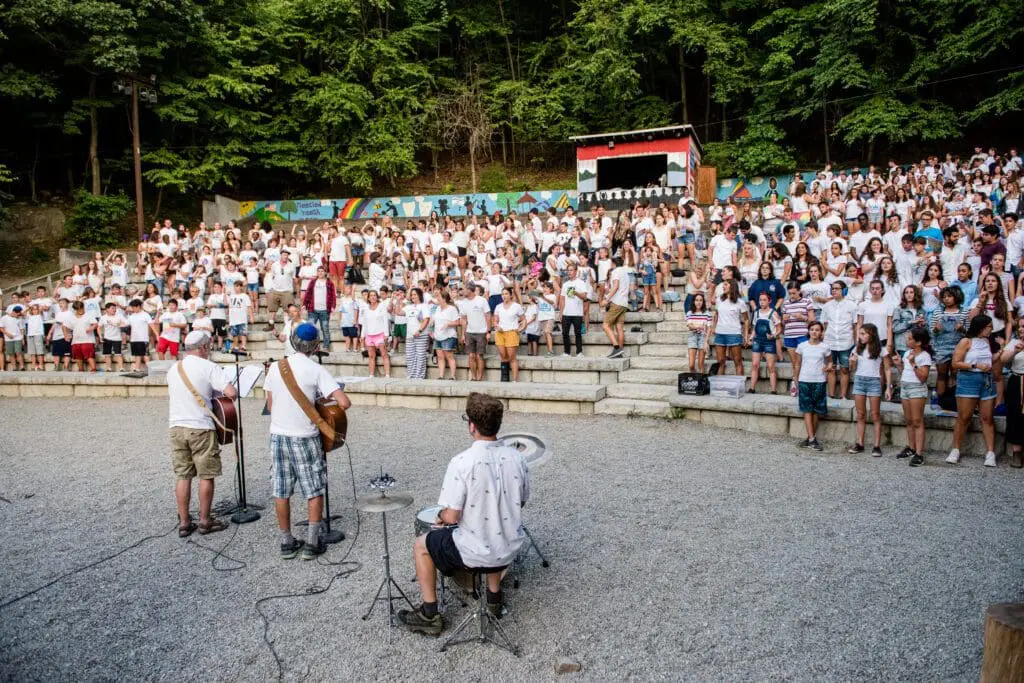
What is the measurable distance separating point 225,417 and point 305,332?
135 centimetres

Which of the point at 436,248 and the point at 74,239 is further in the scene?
the point at 74,239

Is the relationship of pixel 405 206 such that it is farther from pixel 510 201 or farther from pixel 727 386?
pixel 727 386

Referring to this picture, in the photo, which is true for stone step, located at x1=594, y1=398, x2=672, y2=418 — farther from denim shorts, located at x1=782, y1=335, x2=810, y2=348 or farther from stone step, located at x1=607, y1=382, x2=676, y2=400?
denim shorts, located at x1=782, y1=335, x2=810, y2=348

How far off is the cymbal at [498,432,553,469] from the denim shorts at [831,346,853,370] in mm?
5993

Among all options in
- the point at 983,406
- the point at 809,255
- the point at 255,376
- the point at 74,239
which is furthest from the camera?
the point at 74,239

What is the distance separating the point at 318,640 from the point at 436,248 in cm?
1378

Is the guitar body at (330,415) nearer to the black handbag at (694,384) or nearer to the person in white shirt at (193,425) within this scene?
the person in white shirt at (193,425)

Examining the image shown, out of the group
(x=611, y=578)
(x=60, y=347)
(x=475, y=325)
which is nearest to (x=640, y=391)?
(x=475, y=325)

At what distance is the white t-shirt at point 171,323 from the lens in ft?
46.5

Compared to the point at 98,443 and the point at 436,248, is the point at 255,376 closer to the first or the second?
the point at 98,443

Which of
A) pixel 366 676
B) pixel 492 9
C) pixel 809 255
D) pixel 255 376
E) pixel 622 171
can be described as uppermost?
pixel 492 9

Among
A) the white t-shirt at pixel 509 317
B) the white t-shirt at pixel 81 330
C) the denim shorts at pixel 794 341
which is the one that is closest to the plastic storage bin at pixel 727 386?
the denim shorts at pixel 794 341

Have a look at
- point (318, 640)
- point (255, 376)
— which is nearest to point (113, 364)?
Answer: point (255, 376)

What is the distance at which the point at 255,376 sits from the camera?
5.86m
